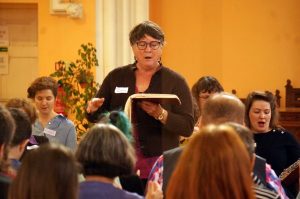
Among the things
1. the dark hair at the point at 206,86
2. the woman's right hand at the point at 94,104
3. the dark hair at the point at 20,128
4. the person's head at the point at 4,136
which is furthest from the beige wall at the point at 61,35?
the person's head at the point at 4,136

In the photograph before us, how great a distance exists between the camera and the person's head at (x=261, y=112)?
168 inches

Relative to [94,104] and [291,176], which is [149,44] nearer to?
[94,104]

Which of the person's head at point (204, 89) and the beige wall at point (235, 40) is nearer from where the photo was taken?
the person's head at point (204, 89)

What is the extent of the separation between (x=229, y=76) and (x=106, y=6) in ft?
5.66

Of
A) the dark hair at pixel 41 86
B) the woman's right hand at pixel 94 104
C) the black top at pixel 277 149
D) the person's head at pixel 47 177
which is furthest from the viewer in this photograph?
the dark hair at pixel 41 86

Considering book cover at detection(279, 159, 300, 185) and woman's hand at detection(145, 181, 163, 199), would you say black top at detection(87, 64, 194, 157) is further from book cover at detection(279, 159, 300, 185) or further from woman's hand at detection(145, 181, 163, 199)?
woman's hand at detection(145, 181, 163, 199)

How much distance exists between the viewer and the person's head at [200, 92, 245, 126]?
2.82 meters

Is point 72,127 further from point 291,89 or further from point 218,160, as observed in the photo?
point 291,89

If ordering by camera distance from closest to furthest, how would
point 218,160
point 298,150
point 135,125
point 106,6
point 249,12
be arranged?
point 218,160 < point 135,125 < point 298,150 < point 106,6 < point 249,12

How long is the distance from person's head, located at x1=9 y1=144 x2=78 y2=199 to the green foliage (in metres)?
4.68

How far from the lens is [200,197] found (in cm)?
196

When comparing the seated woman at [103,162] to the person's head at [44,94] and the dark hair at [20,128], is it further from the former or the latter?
the person's head at [44,94]

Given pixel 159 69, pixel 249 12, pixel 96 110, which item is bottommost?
pixel 96 110

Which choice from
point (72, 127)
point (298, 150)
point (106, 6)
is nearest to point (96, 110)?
point (72, 127)
